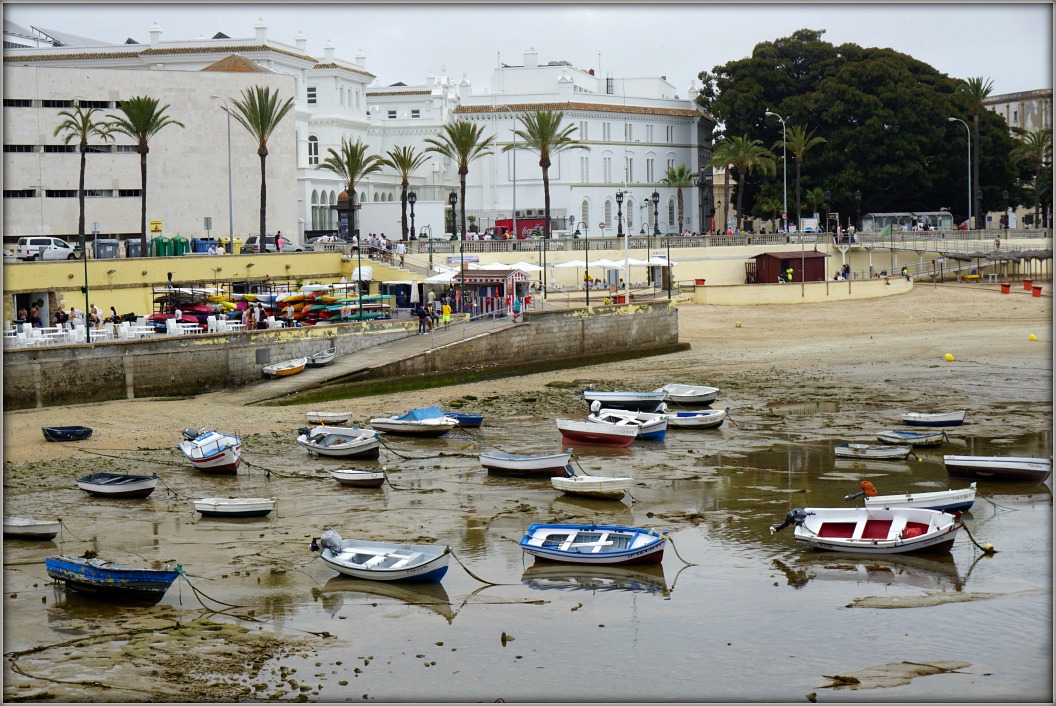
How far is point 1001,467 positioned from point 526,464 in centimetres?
1043

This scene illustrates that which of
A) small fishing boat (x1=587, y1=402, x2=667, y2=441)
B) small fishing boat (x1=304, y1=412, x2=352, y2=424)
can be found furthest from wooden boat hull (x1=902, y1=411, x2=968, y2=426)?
small fishing boat (x1=304, y1=412, x2=352, y2=424)

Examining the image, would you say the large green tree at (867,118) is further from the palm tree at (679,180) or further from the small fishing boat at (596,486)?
the small fishing boat at (596,486)

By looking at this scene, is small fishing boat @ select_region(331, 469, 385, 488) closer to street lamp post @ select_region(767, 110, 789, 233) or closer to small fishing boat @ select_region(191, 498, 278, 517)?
small fishing boat @ select_region(191, 498, 278, 517)

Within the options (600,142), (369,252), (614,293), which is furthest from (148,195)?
(600,142)

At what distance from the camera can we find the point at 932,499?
85.1 ft

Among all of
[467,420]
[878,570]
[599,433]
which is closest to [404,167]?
[467,420]

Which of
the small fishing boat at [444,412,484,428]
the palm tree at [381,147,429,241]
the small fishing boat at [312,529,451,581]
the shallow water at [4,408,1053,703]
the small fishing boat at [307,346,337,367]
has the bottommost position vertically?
the shallow water at [4,408,1053,703]

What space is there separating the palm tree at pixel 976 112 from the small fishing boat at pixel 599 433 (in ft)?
205

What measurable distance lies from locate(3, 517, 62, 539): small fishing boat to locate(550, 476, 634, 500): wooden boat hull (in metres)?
10.2

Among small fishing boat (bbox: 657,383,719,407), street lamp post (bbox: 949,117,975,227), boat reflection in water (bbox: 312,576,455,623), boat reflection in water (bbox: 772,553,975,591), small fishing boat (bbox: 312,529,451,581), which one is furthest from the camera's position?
street lamp post (bbox: 949,117,975,227)

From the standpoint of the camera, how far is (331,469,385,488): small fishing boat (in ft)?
97.8

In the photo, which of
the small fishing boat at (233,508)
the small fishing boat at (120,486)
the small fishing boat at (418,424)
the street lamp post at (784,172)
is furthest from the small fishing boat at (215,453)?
the street lamp post at (784,172)

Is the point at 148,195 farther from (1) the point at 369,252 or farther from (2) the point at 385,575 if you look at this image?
(2) the point at 385,575

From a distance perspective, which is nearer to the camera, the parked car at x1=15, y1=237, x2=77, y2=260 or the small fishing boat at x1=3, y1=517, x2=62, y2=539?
the small fishing boat at x1=3, y1=517, x2=62, y2=539
